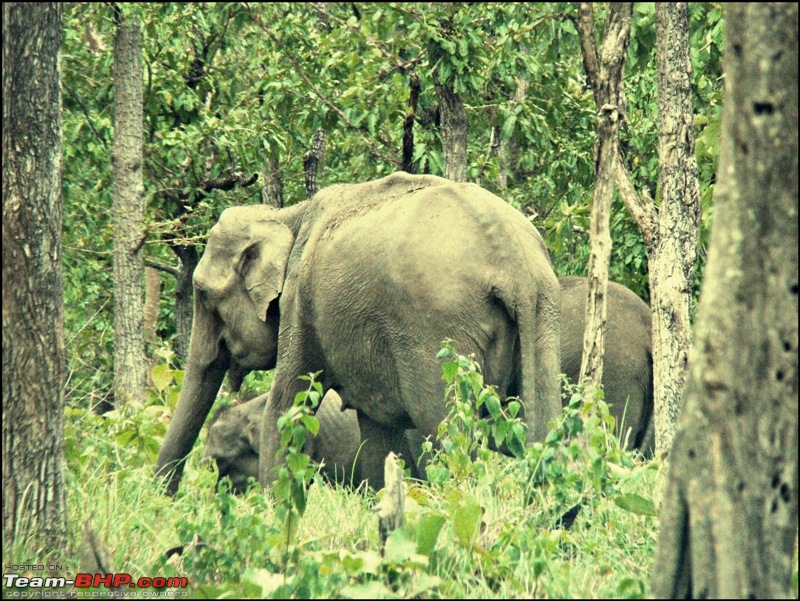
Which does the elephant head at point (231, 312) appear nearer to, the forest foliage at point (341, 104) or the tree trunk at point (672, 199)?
the forest foliage at point (341, 104)

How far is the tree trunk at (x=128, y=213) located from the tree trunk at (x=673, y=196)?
448 centimetres

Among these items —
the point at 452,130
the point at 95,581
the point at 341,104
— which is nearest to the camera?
the point at 95,581

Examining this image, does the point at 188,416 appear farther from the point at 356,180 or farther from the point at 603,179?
the point at 356,180

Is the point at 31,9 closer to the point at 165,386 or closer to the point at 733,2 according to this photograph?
the point at 733,2

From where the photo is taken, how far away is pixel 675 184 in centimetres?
870

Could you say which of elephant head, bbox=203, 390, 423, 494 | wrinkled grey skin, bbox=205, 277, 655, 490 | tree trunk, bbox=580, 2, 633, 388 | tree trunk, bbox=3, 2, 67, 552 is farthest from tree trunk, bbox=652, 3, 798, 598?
elephant head, bbox=203, 390, 423, 494

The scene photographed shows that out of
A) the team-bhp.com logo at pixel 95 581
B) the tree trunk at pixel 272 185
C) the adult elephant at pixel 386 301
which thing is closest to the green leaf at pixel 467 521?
the team-bhp.com logo at pixel 95 581

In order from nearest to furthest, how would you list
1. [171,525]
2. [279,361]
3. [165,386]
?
[171,525], [279,361], [165,386]

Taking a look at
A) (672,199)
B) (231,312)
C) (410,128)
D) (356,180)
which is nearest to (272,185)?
(356,180)

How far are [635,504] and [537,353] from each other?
1990 millimetres

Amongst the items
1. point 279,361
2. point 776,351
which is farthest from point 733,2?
point 279,361

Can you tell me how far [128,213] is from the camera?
421 inches

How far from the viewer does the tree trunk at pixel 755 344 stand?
3.76 meters

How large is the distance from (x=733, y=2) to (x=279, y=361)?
4816 millimetres
